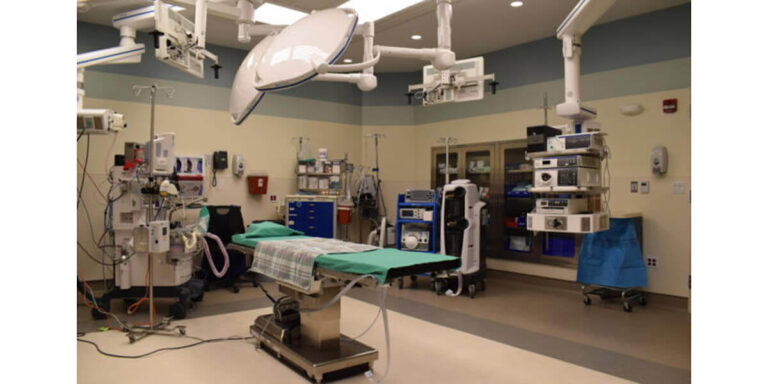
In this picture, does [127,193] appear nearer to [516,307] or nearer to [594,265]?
[516,307]

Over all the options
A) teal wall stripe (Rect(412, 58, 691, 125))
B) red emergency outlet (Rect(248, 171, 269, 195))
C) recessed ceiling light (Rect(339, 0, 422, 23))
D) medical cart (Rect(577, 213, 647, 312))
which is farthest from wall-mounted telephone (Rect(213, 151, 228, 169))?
medical cart (Rect(577, 213, 647, 312))

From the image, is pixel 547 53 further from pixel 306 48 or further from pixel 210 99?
pixel 306 48

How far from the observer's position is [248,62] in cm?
290

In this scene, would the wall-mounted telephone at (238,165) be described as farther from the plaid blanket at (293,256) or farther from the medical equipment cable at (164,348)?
the plaid blanket at (293,256)

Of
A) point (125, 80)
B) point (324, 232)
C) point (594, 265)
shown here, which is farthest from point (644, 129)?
point (125, 80)

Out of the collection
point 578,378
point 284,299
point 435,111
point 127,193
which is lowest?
point 578,378

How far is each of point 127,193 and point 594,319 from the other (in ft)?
16.0

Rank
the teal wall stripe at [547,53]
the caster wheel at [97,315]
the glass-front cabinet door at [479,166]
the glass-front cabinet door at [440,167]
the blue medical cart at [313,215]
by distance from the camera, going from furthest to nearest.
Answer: the glass-front cabinet door at [440,167] < the glass-front cabinet door at [479,166] < the blue medical cart at [313,215] < the teal wall stripe at [547,53] < the caster wheel at [97,315]

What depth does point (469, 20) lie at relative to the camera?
20.8 ft

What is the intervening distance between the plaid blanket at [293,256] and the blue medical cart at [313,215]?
3.41 metres

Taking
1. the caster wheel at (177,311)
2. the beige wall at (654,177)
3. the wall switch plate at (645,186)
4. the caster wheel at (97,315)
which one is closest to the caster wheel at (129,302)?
the caster wheel at (97,315)

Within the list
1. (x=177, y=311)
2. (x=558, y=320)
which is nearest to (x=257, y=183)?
(x=177, y=311)

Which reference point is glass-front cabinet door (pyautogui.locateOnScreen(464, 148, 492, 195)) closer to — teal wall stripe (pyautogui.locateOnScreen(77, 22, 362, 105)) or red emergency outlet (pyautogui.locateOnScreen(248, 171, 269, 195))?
teal wall stripe (pyautogui.locateOnScreen(77, 22, 362, 105))

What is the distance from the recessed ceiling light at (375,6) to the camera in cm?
543
